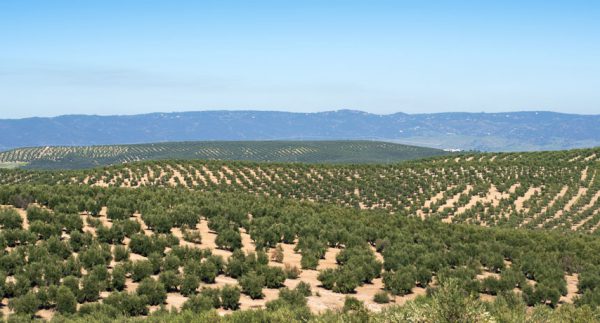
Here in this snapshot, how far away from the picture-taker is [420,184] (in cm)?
6122

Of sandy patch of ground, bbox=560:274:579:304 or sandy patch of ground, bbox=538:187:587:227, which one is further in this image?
sandy patch of ground, bbox=538:187:587:227

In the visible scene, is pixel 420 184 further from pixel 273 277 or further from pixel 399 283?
pixel 273 277

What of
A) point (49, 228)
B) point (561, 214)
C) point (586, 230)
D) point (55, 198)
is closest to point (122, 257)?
point (49, 228)

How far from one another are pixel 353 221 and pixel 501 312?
16387 mm

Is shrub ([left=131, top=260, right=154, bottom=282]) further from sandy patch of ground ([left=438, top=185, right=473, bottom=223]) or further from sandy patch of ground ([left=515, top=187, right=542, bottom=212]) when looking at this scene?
sandy patch of ground ([left=515, top=187, right=542, bottom=212])

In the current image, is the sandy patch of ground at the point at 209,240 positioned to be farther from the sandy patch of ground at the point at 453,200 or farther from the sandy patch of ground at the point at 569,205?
the sandy patch of ground at the point at 569,205

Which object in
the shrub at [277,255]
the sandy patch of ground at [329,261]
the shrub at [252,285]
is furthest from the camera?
the sandy patch of ground at [329,261]

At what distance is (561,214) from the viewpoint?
4778 centimetres

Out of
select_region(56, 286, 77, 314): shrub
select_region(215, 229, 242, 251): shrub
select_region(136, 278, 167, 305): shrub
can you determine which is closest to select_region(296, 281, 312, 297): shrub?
select_region(136, 278, 167, 305): shrub

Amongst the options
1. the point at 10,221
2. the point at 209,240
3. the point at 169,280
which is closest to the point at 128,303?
the point at 169,280

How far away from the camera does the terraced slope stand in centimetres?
4841

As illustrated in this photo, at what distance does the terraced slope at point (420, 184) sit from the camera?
48.4 m

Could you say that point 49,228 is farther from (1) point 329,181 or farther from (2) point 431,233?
(1) point 329,181

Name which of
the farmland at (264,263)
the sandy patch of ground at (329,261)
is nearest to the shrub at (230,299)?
the farmland at (264,263)
